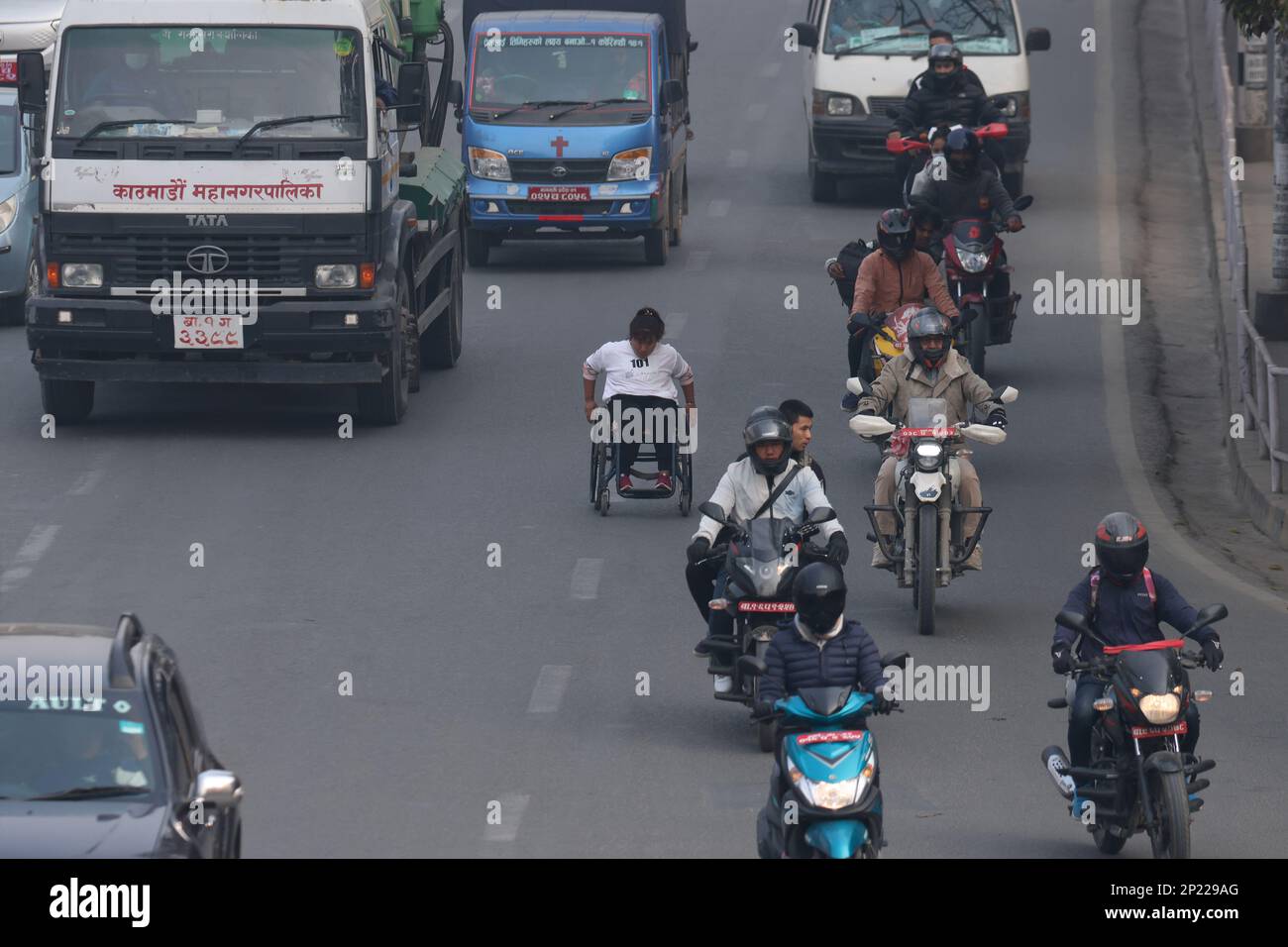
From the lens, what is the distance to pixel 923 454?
14.2 metres

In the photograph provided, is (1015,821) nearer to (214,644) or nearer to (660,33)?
(214,644)

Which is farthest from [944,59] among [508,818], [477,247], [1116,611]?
[508,818]

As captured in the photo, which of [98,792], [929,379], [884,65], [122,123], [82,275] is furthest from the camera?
[884,65]

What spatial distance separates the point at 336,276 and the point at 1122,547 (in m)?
9.76

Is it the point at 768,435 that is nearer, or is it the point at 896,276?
the point at 768,435

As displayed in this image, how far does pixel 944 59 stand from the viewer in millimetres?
22672

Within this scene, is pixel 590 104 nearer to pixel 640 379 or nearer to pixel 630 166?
pixel 630 166

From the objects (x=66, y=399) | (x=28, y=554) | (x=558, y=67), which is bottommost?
(x=28, y=554)

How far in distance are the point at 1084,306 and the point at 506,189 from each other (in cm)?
601

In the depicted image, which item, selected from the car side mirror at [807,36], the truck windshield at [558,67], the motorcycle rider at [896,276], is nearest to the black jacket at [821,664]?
the motorcycle rider at [896,276]

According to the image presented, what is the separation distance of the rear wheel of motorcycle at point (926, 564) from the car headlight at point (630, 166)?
12.8 meters

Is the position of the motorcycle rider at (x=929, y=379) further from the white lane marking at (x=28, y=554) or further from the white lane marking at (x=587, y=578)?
the white lane marking at (x=28, y=554)

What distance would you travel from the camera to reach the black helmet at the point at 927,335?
1522 cm

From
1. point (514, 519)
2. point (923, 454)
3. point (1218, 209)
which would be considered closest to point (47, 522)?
point (514, 519)
